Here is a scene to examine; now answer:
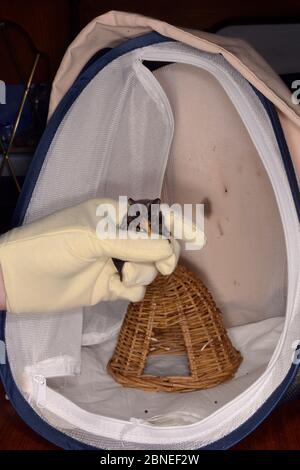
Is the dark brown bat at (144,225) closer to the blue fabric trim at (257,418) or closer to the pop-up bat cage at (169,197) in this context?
the pop-up bat cage at (169,197)

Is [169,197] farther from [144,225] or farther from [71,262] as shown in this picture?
[71,262]

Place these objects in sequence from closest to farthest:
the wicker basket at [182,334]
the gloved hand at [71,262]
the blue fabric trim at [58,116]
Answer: the gloved hand at [71,262]
the blue fabric trim at [58,116]
the wicker basket at [182,334]

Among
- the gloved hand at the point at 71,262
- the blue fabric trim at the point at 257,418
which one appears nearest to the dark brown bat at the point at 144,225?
the gloved hand at the point at 71,262

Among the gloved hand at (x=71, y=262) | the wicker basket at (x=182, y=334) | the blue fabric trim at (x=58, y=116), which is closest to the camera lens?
the gloved hand at (x=71, y=262)

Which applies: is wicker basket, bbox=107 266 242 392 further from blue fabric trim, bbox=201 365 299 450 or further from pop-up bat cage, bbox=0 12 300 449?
blue fabric trim, bbox=201 365 299 450

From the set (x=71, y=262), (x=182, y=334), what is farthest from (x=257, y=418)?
(x=71, y=262)

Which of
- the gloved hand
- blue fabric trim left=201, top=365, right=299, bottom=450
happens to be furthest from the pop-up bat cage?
the gloved hand

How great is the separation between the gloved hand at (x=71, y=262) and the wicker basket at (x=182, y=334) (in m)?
0.20

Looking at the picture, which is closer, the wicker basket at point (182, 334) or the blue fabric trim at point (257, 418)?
the blue fabric trim at point (257, 418)

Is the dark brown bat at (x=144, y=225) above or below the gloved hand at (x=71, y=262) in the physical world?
above

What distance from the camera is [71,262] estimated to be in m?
1.15

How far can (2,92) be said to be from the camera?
80.4 inches

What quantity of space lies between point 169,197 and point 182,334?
1.11ft

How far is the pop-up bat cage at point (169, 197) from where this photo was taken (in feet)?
3.97
